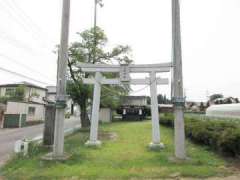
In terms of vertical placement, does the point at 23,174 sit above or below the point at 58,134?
below

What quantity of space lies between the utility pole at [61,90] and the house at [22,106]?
6516mm

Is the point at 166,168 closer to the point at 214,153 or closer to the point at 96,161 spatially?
the point at 96,161

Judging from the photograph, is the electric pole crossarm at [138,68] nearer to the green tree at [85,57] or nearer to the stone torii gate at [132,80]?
the stone torii gate at [132,80]

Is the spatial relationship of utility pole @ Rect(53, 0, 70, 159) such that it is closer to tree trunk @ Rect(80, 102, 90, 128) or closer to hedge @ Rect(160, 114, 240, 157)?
hedge @ Rect(160, 114, 240, 157)

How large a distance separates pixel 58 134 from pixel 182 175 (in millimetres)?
4306

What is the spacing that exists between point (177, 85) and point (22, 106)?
22008 millimetres

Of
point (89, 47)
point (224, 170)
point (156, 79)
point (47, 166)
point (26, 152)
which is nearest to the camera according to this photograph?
point (224, 170)

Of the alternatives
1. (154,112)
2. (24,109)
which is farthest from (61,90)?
(24,109)

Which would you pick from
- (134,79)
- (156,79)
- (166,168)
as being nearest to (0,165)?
(166,168)

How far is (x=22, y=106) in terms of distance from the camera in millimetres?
24438

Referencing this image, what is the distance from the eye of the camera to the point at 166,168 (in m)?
5.77

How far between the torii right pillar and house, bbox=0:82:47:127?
920cm

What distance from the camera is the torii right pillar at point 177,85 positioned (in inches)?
269

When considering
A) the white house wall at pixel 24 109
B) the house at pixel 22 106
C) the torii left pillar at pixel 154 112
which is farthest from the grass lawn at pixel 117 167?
the white house wall at pixel 24 109
